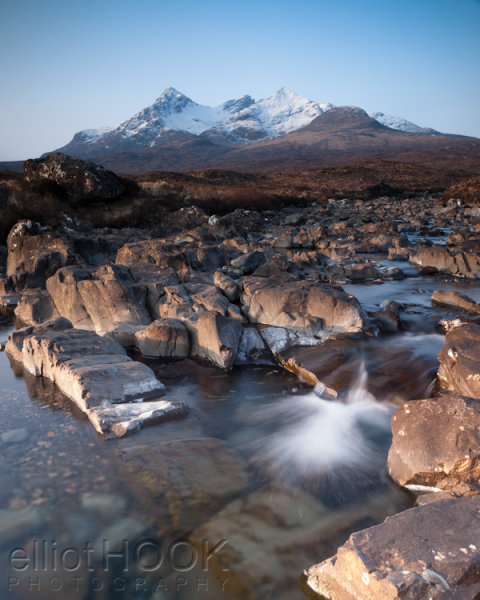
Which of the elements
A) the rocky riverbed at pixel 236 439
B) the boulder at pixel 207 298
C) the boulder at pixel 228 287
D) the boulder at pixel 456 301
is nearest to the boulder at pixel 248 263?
the rocky riverbed at pixel 236 439

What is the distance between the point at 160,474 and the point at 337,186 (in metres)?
54.2

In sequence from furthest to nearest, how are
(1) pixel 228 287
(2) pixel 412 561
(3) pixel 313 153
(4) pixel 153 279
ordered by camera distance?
(3) pixel 313 153
(4) pixel 153 279
(1) pixel 228 287
(2) pixel 412 561

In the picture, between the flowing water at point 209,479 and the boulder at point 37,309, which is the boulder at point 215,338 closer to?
the flowing water at point 209,479

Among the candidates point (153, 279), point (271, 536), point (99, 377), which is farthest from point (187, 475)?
point (153, 279)

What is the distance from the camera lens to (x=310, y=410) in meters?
7.21

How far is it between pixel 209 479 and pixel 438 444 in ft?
9.11

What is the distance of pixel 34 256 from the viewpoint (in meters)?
14.1

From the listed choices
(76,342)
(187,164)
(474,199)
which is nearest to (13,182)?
(76,342)

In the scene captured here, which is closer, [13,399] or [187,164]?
[13,399]

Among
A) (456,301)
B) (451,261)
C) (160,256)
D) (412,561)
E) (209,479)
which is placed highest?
(160,256)

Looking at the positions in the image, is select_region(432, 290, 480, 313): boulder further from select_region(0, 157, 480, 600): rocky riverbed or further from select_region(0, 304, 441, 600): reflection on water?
select_region(0, 304, 441, 600): reflection on water

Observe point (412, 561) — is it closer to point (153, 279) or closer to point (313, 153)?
point (153, 279)

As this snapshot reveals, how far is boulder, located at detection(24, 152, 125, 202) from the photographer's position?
2508 centimetres

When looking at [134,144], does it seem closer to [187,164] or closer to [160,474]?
[187,164]
